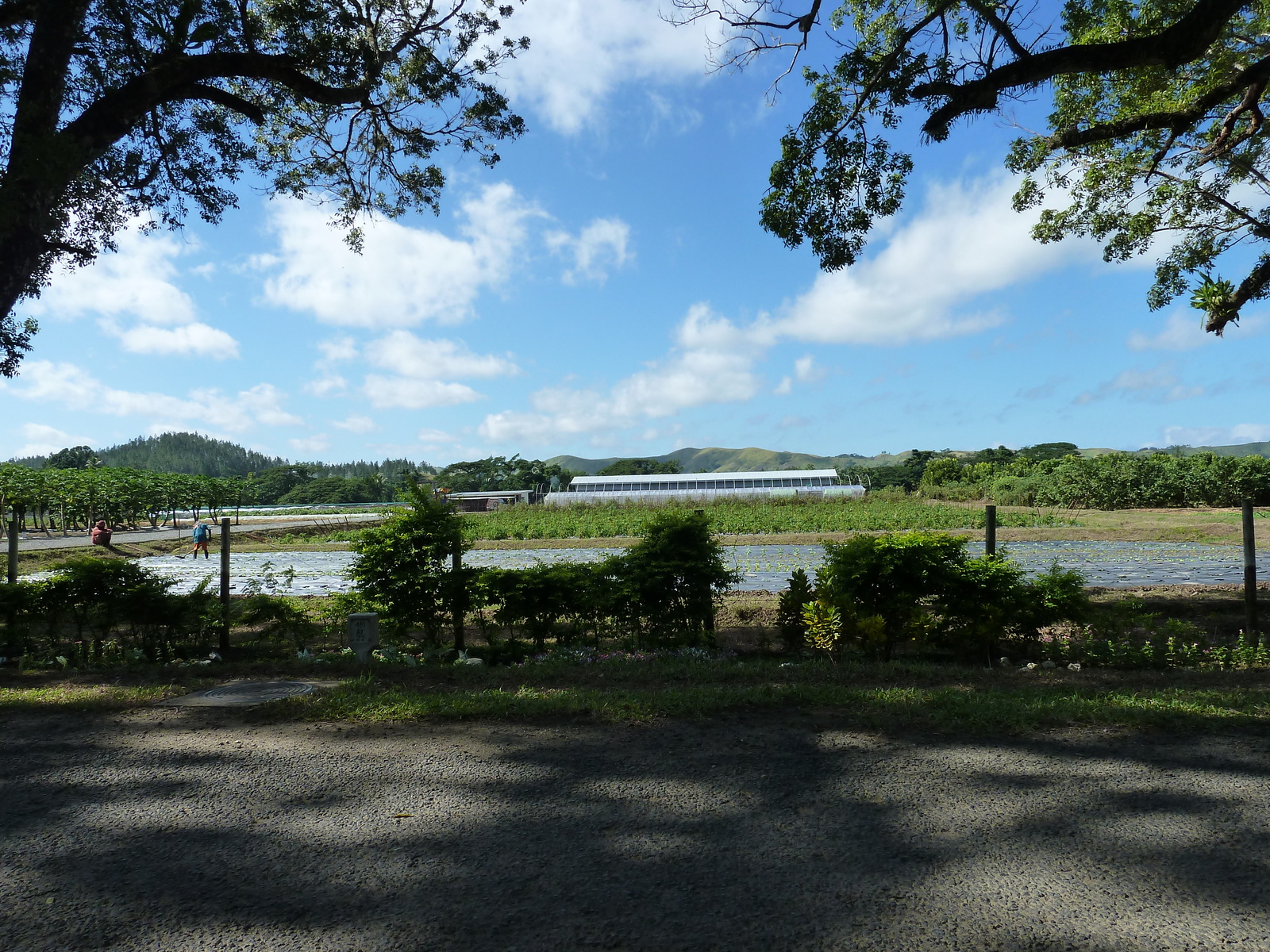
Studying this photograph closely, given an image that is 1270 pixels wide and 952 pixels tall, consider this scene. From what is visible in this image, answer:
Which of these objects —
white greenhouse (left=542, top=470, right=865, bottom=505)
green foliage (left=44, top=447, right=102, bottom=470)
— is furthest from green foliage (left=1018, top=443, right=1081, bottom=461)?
green foliage (left=44, top=447, right=102, bottom=470)

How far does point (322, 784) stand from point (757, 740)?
226cm

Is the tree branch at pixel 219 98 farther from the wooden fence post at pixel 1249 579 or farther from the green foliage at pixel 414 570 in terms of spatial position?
Answer: the wooden fence post at pixel 1249 579

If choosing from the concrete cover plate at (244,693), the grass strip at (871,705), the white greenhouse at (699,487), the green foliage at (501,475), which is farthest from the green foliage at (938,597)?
the green foliage at (501,475)

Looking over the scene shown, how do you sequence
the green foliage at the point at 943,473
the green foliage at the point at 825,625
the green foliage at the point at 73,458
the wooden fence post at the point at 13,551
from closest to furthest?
the green foliage at the point at 825,625 → the wooden fence post at the point at 13,551 → the green foliage at the point at 943,473 → the green foliage at the point at 73,458

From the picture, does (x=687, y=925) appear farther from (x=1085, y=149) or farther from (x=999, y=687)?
(x=1085, y=149)

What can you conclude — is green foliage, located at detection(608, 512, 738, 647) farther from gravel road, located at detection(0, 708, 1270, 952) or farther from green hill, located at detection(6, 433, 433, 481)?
green hill, located at detection(6, 433, 433, 481)

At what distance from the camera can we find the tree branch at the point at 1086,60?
6.38 m

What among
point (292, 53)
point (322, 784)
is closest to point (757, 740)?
point (322, 784)

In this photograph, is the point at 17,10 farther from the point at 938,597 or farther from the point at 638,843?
the point at 938,597

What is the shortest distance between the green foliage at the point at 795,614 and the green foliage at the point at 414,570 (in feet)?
10.5

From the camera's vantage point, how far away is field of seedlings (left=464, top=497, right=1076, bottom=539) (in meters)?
25.2

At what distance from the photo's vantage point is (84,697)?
17.9ft

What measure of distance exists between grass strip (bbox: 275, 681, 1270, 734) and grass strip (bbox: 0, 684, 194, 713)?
48.5 inches

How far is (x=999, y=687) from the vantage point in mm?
5355
